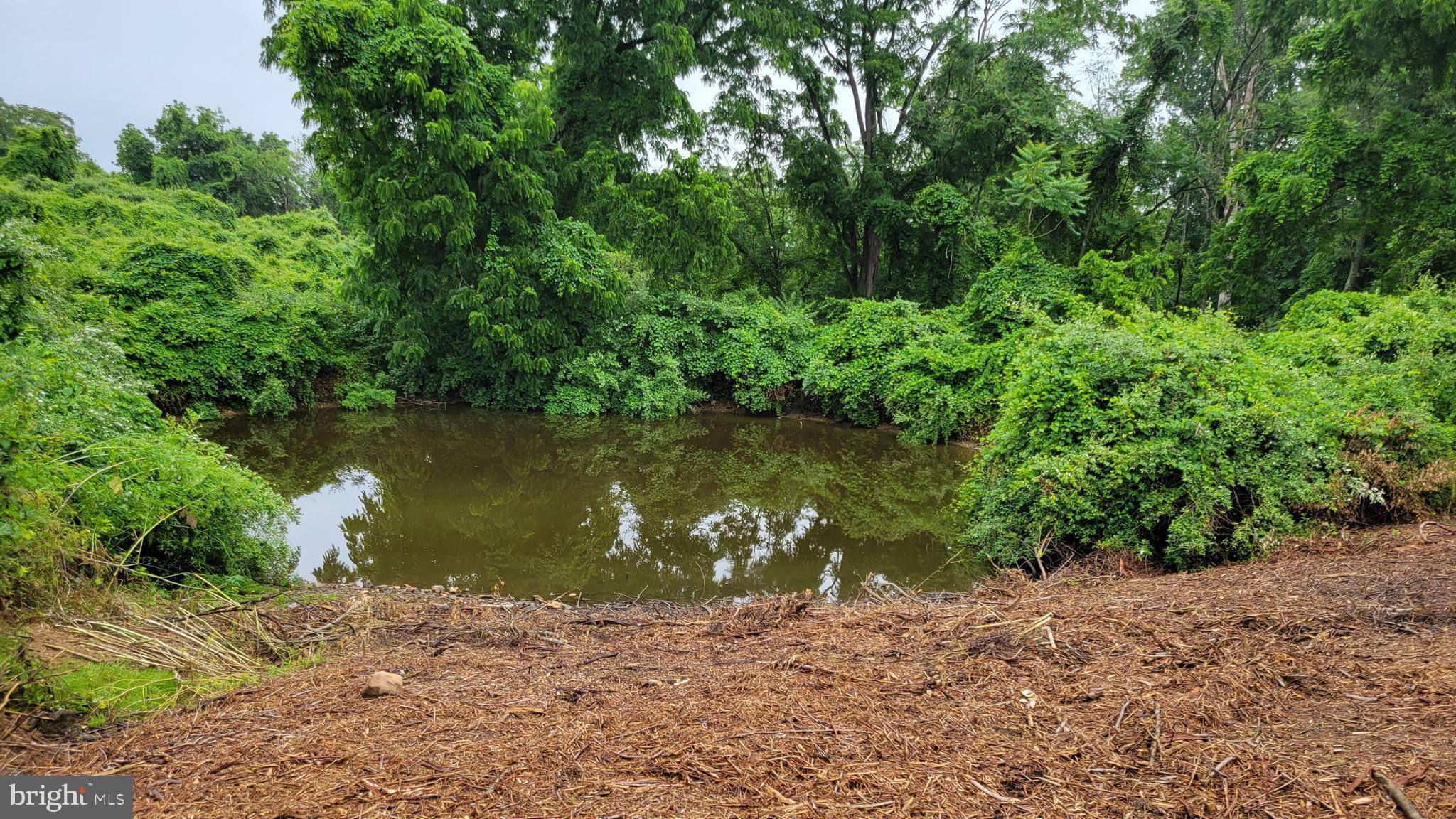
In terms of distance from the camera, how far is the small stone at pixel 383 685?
3.44 metres

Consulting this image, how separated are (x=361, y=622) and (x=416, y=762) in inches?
A: 95.5

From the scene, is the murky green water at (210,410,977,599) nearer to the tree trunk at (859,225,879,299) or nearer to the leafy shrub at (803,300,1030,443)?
the leafy shrub at (803,300,1030,443)

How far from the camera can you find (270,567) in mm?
6059

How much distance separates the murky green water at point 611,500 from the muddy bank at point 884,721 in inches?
109

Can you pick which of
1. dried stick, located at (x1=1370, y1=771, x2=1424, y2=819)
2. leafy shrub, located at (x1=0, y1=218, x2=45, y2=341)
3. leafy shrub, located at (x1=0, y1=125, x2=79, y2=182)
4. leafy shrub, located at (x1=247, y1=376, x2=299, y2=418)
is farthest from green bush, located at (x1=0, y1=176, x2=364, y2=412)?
dried stick, located at (x1=1370, y1=771, x2=1424, y2=819)

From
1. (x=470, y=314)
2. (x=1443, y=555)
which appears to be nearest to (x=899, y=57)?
(x=470, y=314)

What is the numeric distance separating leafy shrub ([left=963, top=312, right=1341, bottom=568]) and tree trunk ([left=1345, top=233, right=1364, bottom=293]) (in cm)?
1242

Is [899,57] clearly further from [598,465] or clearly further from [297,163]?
[297,163]

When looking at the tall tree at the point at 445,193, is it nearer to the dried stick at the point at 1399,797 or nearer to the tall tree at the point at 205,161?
the dried stick at the point at 1399,797

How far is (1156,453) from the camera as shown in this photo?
20.0 feet

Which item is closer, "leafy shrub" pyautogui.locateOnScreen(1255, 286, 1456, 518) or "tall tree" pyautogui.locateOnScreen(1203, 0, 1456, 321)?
"leafy shrub" pyautogui.locateOnScreen(1255, 286, 1456, 518)

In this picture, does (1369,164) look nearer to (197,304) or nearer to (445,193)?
(445,193)

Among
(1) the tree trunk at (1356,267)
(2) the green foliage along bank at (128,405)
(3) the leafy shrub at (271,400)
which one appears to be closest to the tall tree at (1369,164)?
(1) the tree trunk at (1356,267)

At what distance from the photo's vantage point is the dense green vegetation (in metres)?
6.14
